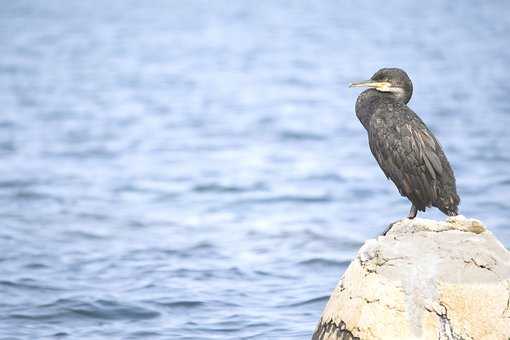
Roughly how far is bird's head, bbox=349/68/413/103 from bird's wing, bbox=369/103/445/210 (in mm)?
113

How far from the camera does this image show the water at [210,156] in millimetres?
12656

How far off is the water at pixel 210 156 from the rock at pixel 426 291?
3464 mm

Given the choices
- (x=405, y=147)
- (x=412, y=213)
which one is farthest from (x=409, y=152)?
(x=412, y=213)

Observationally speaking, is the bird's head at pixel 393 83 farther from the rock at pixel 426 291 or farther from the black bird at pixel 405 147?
the rock at pixel 426 291

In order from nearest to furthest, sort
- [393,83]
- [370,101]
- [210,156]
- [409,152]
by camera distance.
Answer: [409,152], [393,83], [370,101], [210,156]

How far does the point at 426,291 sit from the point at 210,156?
1513 centimetres

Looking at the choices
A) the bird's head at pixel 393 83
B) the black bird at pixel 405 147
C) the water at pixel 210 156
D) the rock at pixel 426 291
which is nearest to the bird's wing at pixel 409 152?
the black bird at pixel 405 147

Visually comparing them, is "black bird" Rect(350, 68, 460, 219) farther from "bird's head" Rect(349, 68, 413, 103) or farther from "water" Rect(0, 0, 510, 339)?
"water" Rect(0, 0, 510, 339)

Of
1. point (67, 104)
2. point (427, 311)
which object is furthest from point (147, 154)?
point (427, 311)

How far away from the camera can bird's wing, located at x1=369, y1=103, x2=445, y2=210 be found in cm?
857

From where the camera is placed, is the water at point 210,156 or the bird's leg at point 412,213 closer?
the bird's leg at point 412,213

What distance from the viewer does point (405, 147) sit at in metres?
8.66

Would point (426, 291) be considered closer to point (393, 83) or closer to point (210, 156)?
point (393, 83)

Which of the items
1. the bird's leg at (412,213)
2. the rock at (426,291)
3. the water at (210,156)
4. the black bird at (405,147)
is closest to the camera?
the rock at (426,291)
